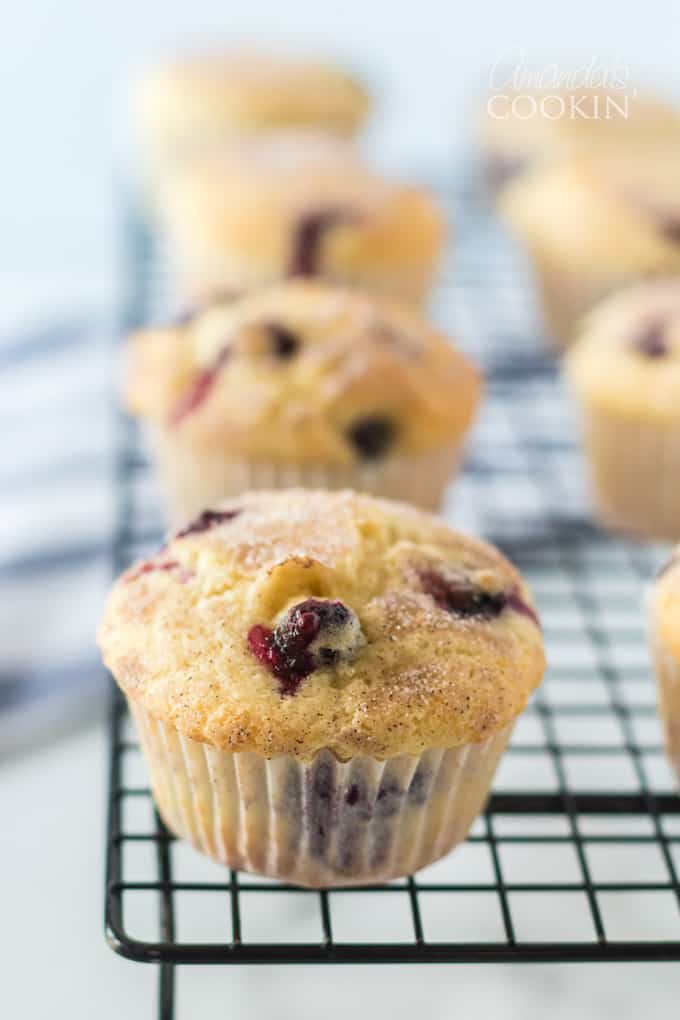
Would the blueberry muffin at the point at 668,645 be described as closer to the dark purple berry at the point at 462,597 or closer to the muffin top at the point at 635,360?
the dark purple berry at the point at 462,597

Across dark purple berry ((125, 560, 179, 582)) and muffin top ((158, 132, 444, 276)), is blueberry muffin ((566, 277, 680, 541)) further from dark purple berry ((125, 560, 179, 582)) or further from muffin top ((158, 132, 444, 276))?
dark purple berry ((125, 560, 179, 582))

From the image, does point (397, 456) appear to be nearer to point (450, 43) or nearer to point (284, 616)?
point (284, 616)

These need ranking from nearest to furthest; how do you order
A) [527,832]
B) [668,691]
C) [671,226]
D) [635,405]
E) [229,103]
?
1. [668,691]
2. [527,832]
3. [635,405]
4. [671,226]
5. [229,103]

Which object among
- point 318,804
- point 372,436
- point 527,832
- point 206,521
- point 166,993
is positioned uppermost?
point 206,521

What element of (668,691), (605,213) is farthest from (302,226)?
(668,691)

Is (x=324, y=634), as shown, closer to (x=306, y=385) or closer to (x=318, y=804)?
(x=318, y=804)

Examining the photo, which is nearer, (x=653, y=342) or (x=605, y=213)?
(x=653, y=342)

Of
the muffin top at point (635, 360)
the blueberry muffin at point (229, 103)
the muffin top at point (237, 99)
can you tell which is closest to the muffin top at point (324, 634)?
the muffin top at point (635, 360)
